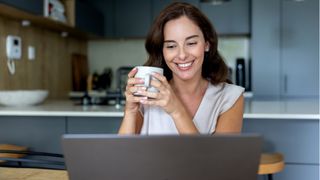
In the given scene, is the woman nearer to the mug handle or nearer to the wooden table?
the mug handle

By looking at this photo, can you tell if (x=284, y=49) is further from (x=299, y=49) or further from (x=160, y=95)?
(x=160, y=95)

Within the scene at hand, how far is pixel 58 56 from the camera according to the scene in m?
3.27

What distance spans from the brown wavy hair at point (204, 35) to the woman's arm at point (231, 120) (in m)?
0.12

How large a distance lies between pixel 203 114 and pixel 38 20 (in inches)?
76.9

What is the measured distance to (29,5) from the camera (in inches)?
89.0

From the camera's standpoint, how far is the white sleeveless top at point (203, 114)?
1016mm

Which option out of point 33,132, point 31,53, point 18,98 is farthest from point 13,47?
point 33,132

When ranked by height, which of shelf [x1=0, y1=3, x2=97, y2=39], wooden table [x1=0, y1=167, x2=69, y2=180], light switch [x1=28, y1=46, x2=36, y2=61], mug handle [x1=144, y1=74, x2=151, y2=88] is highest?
shelf [x1=0, y1=3, x2=97, y2=39]

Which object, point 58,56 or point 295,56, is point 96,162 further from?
point 295,56

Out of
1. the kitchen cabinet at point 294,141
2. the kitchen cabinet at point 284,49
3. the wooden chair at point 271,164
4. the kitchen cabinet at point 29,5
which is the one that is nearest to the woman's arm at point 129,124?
the wooden chair at point 271,164

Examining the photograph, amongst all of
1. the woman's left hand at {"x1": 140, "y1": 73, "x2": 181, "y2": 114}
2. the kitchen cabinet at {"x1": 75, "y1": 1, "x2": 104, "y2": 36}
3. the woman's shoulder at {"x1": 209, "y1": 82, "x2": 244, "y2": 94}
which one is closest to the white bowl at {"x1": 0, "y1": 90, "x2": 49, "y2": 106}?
the kitchen cabinet at {"x1": 75, "y1": 1, "x2": 104, "y2": 36}

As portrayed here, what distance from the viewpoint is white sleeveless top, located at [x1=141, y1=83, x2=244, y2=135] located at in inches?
40.0

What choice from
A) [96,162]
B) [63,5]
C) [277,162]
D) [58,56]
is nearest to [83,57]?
[58,56]

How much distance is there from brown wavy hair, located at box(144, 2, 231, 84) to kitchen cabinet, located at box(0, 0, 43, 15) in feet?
4.28
